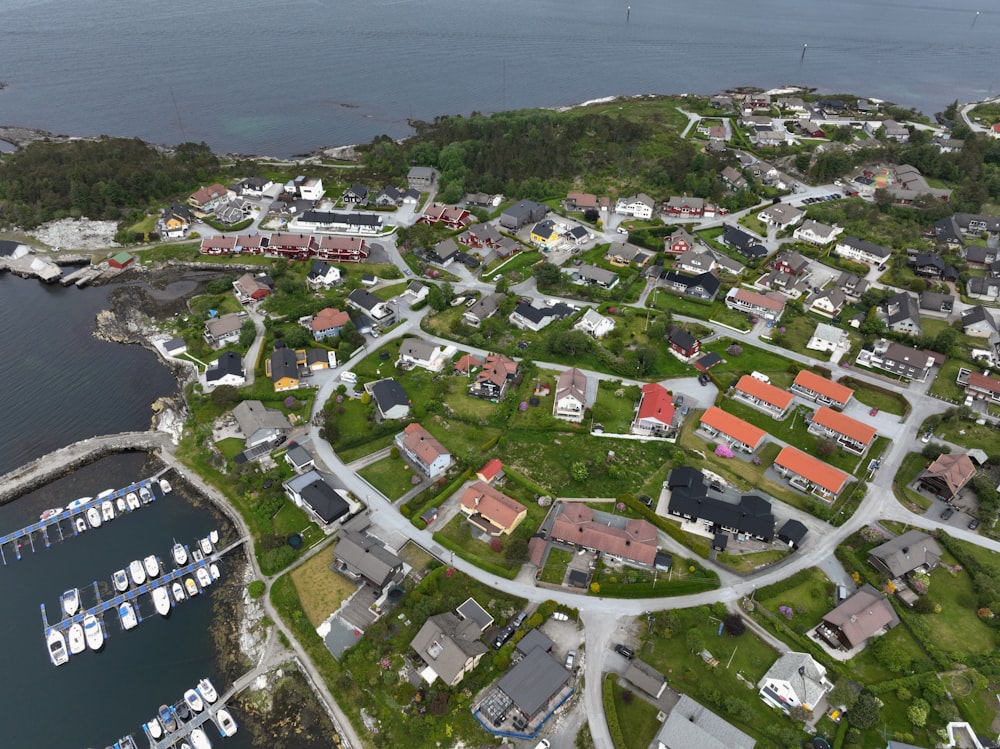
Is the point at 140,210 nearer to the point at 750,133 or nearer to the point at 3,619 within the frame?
the point at 3,619

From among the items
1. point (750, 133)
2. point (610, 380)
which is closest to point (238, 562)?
point (610, 380)

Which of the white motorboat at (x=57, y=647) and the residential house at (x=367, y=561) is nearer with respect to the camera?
the white motorboat at (x=57, y=647)

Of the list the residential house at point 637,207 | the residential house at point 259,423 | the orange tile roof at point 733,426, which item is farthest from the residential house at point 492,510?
the residential house at point 637,207

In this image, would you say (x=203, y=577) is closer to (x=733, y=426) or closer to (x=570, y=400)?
(x=570, y=400)

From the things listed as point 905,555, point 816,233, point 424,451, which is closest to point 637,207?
→ point 816,233

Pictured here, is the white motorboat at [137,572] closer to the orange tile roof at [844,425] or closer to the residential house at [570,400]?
the residential house at [570,400]

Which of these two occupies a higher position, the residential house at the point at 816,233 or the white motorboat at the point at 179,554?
the residential house at the point at 816,233

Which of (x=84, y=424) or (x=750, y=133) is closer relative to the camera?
(x=84, y=424)
